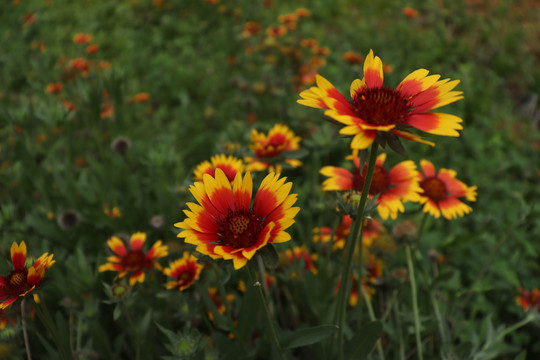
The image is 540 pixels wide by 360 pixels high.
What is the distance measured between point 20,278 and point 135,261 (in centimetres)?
A: 44

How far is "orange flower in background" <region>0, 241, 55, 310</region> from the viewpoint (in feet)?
2.97

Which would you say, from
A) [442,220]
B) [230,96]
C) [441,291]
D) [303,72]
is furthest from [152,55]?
[441,291]

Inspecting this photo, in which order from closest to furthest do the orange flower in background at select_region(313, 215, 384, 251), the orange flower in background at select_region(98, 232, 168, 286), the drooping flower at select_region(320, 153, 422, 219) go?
the drooping flower at select_region(320, 153, 422, 219)
the orange flower in background at select_region(98, 232, 168, 286)
the orange flower in background at select_region(313, 215, 384, 251)

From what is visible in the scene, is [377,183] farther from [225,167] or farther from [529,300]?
[529,300]

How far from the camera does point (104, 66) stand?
3.46 meters

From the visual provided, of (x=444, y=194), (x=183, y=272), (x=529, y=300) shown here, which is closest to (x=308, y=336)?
(x=183, y=272)

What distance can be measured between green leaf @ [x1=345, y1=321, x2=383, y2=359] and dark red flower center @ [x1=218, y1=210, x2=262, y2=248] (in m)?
0.44

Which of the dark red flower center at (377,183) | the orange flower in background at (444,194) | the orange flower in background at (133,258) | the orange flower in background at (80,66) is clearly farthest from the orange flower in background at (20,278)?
the orange flower in background at (80,66)

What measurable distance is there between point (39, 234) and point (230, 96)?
207 centimetres

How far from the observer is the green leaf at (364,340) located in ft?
3.38

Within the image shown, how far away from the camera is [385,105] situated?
84cm

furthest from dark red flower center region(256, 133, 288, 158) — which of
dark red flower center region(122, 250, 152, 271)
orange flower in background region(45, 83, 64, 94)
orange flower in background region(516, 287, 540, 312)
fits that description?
orange flower in background region(45, 83, 64, 94)

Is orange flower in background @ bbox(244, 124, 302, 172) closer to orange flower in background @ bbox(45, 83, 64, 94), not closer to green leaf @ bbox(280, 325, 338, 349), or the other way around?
green leaf @ bbox(280, 325, 338, 349)

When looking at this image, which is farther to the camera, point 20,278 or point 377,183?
point 377,183
